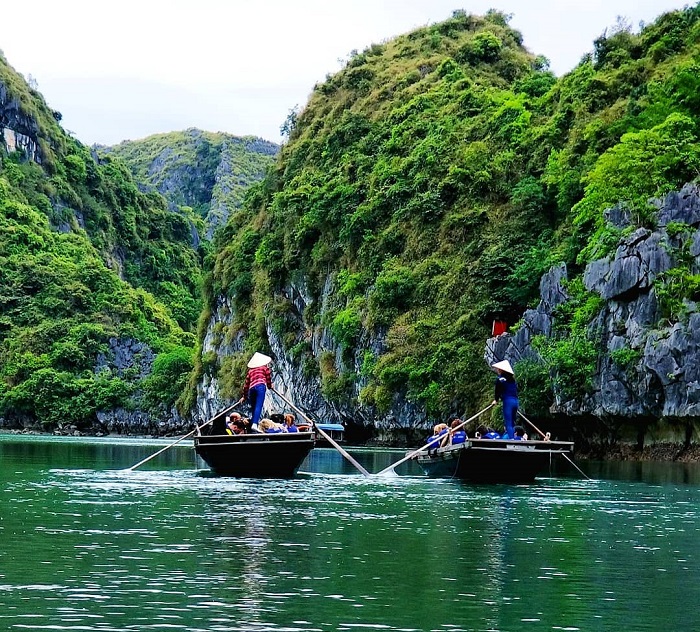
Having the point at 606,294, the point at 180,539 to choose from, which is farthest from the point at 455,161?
the point at 180,539

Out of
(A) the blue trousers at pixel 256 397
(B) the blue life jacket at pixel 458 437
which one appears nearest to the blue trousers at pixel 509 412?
(B) the blue life jacket at pixel 458 437

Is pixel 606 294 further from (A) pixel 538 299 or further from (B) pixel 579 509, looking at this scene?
(B) pixel 579 509

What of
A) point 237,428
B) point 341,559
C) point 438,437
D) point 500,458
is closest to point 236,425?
point 237,428

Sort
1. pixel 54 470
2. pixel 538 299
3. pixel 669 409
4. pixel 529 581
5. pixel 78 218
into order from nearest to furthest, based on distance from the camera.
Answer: pixel 529 581, pixel 54 470, pixel 669 409, pixel 538 299, pixel 78 218

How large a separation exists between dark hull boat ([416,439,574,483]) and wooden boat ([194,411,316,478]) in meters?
3.76

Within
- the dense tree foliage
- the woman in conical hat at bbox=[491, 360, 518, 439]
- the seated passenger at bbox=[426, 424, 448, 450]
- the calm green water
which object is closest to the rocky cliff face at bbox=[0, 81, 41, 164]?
the dense tree foliage

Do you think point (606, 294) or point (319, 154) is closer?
point (606, 294)

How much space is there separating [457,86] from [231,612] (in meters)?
68.3

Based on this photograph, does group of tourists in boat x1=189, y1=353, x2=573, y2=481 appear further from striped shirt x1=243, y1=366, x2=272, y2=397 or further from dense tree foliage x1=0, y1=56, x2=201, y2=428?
dense tree foliage x1=0, y1=56, x2=201, y2=428

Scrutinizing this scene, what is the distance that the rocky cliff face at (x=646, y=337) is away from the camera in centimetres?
3906

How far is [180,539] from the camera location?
15.5m

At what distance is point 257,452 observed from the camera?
28312mm

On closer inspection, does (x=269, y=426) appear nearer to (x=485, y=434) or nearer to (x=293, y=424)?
(x=293, y=424)

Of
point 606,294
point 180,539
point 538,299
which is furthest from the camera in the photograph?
point 538,299
